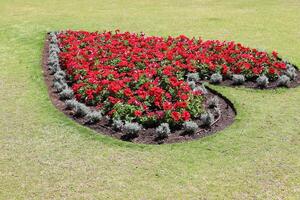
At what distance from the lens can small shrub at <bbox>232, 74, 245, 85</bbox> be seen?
14062mm

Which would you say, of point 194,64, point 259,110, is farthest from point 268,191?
point 194,64

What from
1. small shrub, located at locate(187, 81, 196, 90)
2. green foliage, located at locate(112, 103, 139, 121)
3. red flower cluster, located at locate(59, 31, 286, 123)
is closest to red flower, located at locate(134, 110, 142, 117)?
red flower cluster, located at locate(59, 31, 286, 123)

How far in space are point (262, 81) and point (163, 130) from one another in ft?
14.9

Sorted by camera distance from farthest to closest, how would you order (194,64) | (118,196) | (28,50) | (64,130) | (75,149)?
(28,50) < (194,64) < (64,130) < (75,149) < (118,196)

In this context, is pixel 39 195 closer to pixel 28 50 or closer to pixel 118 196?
pixel 118 196

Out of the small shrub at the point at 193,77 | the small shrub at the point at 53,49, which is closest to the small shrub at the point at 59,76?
the small shrub at the point at 53,49

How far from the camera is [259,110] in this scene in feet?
40.1

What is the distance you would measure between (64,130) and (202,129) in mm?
3518

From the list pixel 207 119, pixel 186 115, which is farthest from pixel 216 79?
pixel 186 115

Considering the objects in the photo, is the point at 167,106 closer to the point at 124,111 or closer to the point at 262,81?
the point at 124,111

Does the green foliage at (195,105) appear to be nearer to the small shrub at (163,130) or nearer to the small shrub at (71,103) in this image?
the small shrub at (163,130)

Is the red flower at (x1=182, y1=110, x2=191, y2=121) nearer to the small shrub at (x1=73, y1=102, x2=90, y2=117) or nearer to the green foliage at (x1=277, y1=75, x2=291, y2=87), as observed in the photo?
the small shrub at (x1=73, y1=102, x2=90, y2=117)

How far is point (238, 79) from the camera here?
46.1 ft

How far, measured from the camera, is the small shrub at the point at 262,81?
Result: 541 inches
